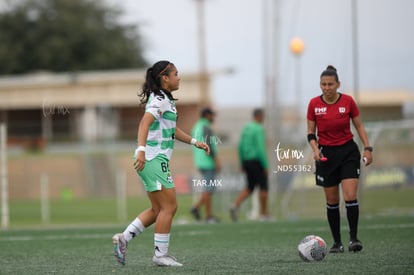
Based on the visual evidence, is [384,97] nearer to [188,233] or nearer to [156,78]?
[188,233]

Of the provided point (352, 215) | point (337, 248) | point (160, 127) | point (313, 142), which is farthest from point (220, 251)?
point (160, 127)

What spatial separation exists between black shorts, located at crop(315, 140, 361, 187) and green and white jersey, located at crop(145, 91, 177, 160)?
2.05 m

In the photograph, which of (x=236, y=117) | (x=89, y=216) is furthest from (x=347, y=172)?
(x=236, y=117)

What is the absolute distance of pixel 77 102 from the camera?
163ft

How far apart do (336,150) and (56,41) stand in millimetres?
63052

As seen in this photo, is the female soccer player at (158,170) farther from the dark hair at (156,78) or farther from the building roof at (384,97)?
the building roof at (384,97)

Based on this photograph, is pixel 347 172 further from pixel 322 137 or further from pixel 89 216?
pixel 89 216

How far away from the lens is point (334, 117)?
1011 cm

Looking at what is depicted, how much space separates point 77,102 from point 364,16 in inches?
1290

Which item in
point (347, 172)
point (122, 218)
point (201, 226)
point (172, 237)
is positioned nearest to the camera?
point (347, 172)

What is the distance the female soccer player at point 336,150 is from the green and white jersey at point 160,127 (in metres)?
1.85

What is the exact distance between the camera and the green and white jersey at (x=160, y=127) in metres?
8.87

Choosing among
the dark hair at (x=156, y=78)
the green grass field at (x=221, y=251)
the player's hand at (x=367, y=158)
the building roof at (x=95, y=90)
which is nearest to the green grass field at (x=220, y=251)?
the green grass field at (x=221, y=251)

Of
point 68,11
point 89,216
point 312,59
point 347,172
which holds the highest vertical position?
point 68,11
